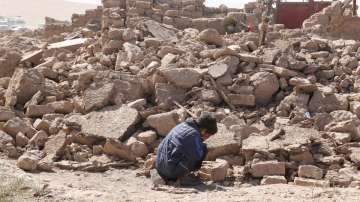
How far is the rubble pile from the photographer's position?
7039 mm

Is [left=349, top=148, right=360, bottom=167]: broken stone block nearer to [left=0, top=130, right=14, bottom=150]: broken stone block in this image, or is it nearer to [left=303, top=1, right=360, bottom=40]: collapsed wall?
[left=0, top=130, right=14, bottom=150]: broken stone block

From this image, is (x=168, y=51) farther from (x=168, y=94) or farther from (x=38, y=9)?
(x=38, y=9)

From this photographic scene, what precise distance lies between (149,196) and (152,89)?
10.8 ft

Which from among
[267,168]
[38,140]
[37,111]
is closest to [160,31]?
[37,111]

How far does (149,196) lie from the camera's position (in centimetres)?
570

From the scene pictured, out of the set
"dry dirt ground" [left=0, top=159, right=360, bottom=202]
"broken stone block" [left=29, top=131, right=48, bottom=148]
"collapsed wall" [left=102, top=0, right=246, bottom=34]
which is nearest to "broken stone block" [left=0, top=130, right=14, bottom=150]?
"broken stone block" [left=29, top=131, right=48, bottom=148]

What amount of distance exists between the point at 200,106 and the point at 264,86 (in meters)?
1.06

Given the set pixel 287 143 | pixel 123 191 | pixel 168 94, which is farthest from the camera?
pixel 168 94

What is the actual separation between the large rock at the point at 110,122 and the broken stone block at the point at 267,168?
1.90 m

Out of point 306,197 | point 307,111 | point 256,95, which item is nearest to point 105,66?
point 256,95

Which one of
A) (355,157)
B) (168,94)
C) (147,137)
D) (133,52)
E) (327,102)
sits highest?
(133,52)

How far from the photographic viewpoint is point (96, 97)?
326 inches

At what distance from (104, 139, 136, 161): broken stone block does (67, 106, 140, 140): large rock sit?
6.9 inches

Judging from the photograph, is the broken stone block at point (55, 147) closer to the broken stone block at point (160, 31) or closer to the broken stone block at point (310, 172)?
the broken stone block at point (310, 172)
